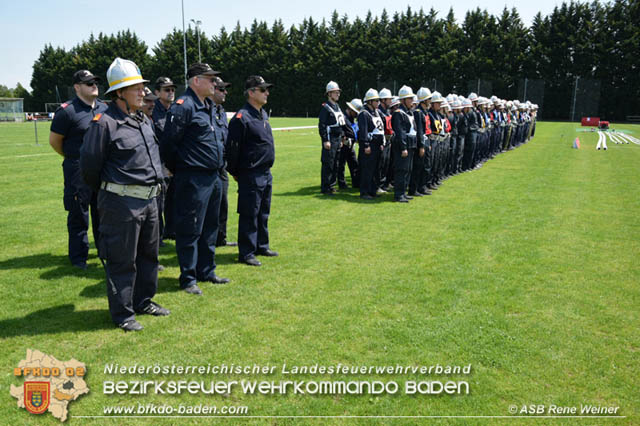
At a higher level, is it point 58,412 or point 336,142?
point 336,142

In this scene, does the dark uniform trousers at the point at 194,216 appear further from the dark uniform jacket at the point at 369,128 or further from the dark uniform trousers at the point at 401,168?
the dark uniform trousers at the point at 401,168

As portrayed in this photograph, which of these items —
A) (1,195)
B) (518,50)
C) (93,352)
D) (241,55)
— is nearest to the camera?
(93,352)

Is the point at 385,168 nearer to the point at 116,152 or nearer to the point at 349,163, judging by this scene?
the point at 349,163

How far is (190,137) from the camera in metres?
5.15

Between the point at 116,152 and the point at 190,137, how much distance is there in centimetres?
111

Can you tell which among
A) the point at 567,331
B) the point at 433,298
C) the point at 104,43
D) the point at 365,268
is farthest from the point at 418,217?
the point at 104,43

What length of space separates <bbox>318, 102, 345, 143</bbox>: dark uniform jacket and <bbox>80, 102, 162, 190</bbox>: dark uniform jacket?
24.0 ft

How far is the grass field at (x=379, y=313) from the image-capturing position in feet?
11.3

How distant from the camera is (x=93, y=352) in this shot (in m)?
3.99

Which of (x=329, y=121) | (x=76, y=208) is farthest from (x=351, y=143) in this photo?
(x=76, y=208)

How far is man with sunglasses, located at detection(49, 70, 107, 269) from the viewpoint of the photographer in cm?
575

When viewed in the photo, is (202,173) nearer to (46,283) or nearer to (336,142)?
(46,283)

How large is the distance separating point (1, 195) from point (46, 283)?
6.88 metres

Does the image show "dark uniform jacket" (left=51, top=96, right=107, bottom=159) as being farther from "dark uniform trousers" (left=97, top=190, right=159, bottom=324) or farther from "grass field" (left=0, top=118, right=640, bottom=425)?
"dark uniform trousers" (left=97, top=190, right=159, bottom=324)
